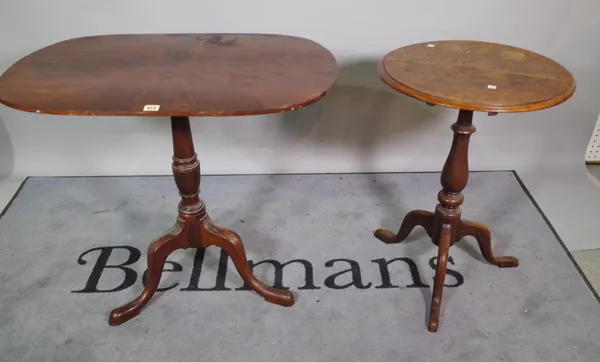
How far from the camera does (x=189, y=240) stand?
1.76 m

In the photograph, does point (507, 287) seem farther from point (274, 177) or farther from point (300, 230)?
point (274, 177)

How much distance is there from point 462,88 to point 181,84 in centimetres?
76

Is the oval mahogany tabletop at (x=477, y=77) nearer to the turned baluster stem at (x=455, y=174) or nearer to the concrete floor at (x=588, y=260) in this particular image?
the turned baluster stem at (x=455, y=174)

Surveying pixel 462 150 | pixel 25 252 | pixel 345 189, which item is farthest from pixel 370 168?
pixel 25 252

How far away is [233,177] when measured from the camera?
8.09 ft

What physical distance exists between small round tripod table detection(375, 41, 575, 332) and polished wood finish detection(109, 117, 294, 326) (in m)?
0.59

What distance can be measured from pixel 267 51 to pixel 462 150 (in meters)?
0.70

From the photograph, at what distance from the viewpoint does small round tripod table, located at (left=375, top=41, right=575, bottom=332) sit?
135 cm

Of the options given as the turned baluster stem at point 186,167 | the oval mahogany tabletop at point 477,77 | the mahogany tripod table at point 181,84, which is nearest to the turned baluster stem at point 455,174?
the oval mahogany tabletop at point 477,77

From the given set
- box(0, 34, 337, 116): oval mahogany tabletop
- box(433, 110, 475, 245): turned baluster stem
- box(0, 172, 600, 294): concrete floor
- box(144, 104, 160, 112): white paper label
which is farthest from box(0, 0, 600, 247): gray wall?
box(144, 104, 160, 112): white paper label

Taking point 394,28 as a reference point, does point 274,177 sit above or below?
below

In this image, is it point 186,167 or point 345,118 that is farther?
point 345,118

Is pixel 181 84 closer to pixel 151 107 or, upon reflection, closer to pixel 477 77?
pixel 151 107

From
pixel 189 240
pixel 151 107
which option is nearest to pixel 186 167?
pixel 189 240
